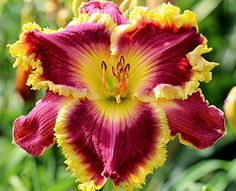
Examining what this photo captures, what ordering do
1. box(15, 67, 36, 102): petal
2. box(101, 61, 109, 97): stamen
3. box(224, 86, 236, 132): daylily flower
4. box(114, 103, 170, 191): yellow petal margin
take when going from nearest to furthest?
box(114, 103, 170, 191): yellow petal margin, box(101, 61, 109, 97): stamen, box(224, 86, 236, 132): daylily flower, box(15, 67, 36, 102): petal

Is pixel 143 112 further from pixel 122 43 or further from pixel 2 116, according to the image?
pixel 2 116

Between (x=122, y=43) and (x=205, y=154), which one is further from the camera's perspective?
(x=205, y=154)

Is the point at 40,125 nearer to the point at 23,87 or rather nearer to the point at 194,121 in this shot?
the point at 194,121

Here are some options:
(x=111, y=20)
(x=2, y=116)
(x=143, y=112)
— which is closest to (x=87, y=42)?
(x=111, y=20)

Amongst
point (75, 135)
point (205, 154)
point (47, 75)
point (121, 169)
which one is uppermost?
point (47, 75)

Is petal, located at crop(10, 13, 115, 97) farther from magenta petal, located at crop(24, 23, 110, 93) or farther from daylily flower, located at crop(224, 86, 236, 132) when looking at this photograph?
daylily flower, located at crop(224, 86, 236, 132)

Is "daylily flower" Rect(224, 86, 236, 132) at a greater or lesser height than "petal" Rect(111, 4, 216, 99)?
lesser

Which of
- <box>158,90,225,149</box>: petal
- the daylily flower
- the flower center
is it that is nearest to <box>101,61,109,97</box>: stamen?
the flower center

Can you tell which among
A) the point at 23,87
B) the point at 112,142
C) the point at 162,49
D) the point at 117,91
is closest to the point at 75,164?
the point at 112,142
